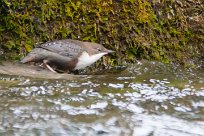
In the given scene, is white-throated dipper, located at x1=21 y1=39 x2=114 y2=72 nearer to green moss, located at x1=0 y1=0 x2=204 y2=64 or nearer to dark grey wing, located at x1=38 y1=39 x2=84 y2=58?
dark grey wing, located at x1=38 y1=39 x2=84 y2=58

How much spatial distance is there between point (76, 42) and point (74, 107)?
150 centimetres

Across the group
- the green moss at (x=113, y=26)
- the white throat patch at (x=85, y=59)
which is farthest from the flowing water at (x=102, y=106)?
the green moss at (x=113, y=26)

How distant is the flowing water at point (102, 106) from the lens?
137 inches

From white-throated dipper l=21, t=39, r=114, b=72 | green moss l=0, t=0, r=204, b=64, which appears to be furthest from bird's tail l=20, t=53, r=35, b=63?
green moss l=0, t=0, r=204, b=64

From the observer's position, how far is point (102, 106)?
382cm

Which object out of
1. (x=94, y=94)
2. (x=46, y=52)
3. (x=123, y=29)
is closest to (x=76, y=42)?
(x=46, y=52)

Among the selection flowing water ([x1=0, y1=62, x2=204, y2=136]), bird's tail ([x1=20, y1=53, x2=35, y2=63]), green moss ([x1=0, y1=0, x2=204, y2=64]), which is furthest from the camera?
green moss ([x1=0, y1=0, x2=204, y2=64])

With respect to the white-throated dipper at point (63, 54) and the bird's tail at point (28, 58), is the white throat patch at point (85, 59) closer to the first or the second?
the white-throated dipper at point (63, 54)

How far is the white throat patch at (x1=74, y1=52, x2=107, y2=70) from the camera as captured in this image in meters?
5.14

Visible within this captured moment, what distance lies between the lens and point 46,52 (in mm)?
5105

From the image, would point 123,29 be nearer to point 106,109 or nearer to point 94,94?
point 94,94

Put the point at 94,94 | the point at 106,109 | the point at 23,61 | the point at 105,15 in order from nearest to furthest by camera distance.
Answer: the point at 106,109
the point at 94,94
the point at 23,61
the point at 105,15

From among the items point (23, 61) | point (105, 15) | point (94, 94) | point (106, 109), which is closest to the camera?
point (106, 109)

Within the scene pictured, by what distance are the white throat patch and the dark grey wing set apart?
0.07 metres
